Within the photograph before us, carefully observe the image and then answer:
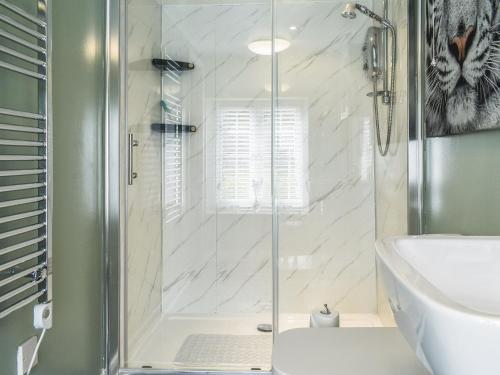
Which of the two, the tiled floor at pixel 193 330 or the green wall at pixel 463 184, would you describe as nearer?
the green wall at pixel 463 184

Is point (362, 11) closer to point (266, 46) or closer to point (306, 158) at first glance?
point (266, 46)

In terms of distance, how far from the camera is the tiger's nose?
56.5 inches

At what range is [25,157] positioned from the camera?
129 cm

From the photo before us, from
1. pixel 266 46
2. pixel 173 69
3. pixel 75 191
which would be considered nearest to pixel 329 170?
pixel 266 46

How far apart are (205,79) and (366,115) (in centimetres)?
104

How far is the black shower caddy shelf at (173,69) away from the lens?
2609mm

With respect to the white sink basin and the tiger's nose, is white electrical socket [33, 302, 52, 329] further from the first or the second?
the tiger's nose

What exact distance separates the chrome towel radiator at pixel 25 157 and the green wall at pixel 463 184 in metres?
1.47

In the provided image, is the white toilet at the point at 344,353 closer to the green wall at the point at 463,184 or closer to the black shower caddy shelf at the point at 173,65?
the green wall at the point at 463,184

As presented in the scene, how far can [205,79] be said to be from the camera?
2727mm

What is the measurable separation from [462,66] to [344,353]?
3.48 feet

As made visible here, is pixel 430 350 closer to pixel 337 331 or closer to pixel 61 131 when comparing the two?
pixel 337 331

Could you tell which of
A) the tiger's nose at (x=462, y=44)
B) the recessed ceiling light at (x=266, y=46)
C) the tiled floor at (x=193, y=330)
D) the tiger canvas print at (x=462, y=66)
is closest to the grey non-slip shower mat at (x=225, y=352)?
the tiled floor at (x=193, y=330)

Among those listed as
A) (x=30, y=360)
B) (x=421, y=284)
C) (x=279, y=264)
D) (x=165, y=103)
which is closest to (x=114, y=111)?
(x=165, y=103)
